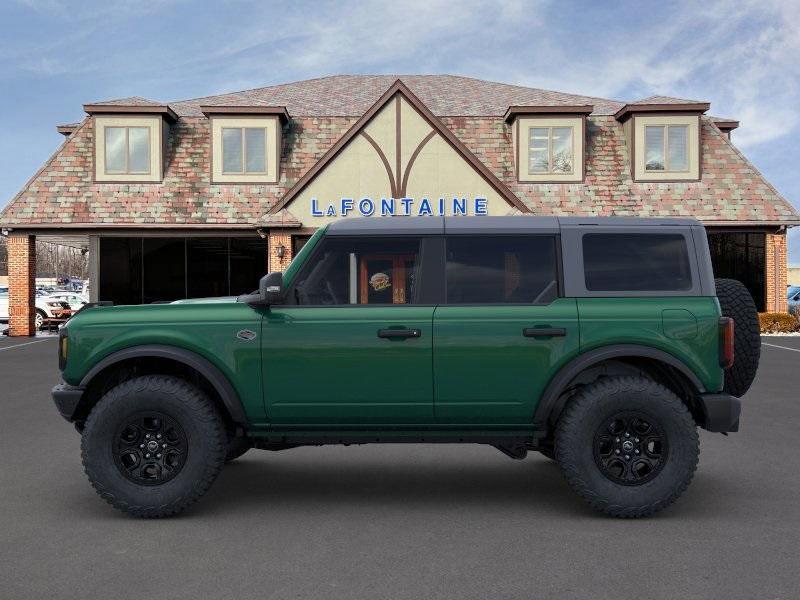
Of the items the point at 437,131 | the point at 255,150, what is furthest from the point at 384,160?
the point at 255,150

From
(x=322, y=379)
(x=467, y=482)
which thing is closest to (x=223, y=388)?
(x=322, y=379)

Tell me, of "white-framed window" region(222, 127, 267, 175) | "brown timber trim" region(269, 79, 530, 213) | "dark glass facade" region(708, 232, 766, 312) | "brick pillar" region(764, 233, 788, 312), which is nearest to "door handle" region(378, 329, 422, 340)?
"brown timber trim" region(269, 79, 530, 213)

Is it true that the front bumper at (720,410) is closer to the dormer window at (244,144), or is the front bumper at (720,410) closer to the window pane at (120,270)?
the dormer window at (244,144)

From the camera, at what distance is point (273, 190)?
25.3 m

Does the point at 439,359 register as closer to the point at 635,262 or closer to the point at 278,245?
the point at 635,262

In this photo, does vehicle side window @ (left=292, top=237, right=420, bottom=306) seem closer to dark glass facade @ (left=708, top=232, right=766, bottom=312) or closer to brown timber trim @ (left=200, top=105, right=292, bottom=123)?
brown timber trim @ (left=200, top=105, right=292, bottom=123)

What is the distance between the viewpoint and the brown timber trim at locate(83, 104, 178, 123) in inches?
992

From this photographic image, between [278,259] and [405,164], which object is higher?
[405,164]

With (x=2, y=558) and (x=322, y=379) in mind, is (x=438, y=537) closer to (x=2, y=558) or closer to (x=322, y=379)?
(x=322, y=379)

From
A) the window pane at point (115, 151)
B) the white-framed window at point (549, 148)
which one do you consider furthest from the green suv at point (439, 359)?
the window pane at point (115, 151)

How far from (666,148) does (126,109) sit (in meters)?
16.4

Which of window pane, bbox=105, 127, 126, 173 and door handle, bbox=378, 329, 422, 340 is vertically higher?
window pane, bbox=105, 127, 126, 173

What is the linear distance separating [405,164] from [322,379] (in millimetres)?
18780

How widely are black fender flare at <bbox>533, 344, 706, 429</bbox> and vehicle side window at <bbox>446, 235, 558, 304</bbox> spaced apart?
1.59 feet
